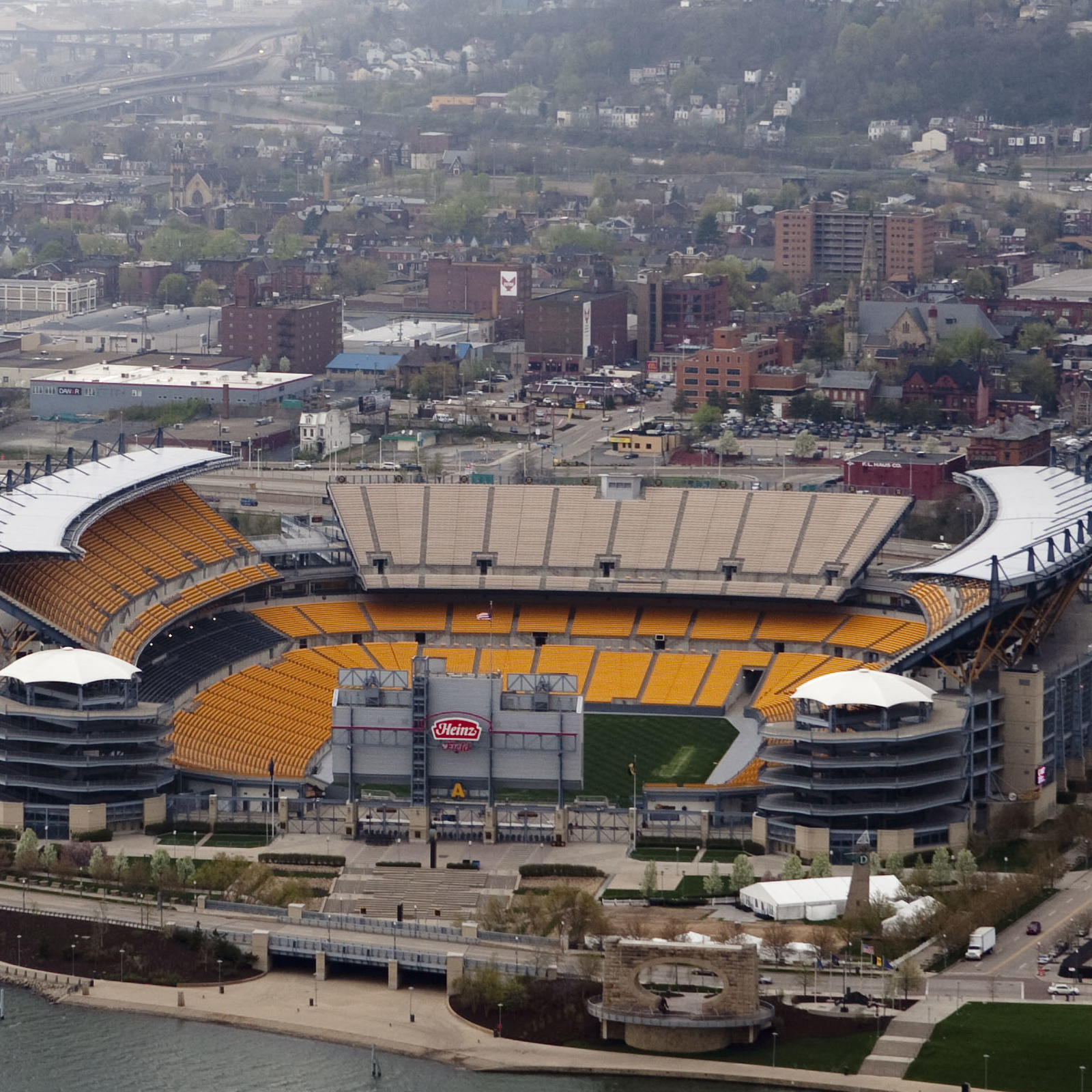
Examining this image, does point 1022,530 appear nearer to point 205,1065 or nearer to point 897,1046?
point 897,1046

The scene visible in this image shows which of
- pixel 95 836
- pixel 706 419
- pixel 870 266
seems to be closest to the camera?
pixel 95 836

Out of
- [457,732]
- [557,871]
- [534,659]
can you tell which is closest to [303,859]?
[457,732]

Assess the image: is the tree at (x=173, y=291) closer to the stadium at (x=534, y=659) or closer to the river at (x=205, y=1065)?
the stadium at (x=534, y=659)

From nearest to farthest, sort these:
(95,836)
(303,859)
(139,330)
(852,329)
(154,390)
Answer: (303,859) < (95,836) < (154,390) < (852,329) < (139,330)

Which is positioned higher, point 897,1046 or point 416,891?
point 897,1046

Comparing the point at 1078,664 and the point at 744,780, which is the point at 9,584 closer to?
the point at 744,780

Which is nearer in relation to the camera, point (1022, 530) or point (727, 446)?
point (1022, 530)

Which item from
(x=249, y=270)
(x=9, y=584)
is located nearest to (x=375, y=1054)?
(x=9, y=584)

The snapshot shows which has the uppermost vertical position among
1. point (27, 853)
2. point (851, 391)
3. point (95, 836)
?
point (27, 853)
